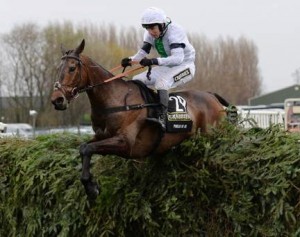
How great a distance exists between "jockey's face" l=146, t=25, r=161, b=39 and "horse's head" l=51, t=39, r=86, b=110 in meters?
0.93

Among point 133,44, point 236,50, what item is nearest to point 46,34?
point 133,44

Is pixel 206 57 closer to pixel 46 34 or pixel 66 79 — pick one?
pixel 46 34

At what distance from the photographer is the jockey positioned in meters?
7.37

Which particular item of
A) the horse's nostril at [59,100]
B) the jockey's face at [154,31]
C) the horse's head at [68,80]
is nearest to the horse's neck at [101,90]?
the horse's head at [68,80]

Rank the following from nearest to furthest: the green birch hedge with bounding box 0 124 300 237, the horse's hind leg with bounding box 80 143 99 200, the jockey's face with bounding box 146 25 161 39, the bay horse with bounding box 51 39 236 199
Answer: the green birch hedge with bounding box 0 124 300 237 → the horse's hind leg with bounding box 80 143 99 200 → the bay horse with bounding box 51 39 236 199 → the jockey's face with bounding box 146 25 161 39

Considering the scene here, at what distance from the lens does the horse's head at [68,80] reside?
6.62m

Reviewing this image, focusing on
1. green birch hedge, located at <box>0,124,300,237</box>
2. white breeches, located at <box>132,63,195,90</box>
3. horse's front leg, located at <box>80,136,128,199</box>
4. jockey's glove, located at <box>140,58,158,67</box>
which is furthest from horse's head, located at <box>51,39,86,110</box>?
green birch hedge, located at <box>0,124,300,237</box>

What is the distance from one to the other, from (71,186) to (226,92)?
56.6 meters

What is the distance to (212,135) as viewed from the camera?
7262 mm

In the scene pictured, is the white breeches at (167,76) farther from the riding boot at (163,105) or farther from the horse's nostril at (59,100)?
the horse's nostril at (59,100)

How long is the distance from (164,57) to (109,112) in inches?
42.6

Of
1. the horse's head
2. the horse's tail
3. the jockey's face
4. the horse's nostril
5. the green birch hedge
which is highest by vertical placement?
the jockey's face

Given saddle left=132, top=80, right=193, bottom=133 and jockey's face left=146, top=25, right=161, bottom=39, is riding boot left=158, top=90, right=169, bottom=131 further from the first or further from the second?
jockey's face left=146, top=25, right=161, bottom=39

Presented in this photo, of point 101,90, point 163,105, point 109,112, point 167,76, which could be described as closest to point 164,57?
point 167,76
